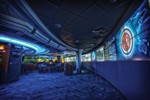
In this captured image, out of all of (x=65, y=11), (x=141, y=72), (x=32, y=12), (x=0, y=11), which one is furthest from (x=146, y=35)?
(x=0, y=11)

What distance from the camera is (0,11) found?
247cm

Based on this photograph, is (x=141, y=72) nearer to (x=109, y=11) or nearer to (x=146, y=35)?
(x=146, y=35)

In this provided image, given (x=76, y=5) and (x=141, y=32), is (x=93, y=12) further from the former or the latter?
(x=141, y=32)

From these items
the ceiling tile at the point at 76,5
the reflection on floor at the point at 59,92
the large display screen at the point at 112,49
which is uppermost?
the ceiling tile at the point at 76,5

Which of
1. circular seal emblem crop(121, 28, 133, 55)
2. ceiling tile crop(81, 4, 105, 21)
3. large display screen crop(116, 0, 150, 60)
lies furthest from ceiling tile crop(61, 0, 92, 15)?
circular seal emblem crop(121, 28, 133, 55)

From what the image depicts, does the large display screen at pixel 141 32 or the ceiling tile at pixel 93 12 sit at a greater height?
the ceiling tile at pixel 93 12

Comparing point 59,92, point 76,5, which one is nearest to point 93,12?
point 76,5

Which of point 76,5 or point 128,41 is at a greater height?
point 76,5

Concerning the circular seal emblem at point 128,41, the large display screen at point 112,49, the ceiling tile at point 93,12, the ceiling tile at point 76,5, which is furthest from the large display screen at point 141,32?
the large display screen at point 112,49

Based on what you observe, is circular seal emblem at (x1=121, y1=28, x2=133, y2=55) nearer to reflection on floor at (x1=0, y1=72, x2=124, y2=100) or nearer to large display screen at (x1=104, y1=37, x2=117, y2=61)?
large display screen at (x1=104, y1=37, x2=117, y2=61)

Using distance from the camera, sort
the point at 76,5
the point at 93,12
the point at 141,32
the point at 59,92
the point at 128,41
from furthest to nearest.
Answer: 1. the point at 59,92
2. the point at 128,41
3. the point at 93,12
4. the point at 76,5
5. the point at 141,32

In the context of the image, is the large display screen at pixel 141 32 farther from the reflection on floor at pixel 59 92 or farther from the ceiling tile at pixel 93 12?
the reflection on floor at pixel 59 92

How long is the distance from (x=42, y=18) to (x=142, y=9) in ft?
9.18

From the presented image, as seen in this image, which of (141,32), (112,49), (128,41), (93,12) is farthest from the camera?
(112,49)
